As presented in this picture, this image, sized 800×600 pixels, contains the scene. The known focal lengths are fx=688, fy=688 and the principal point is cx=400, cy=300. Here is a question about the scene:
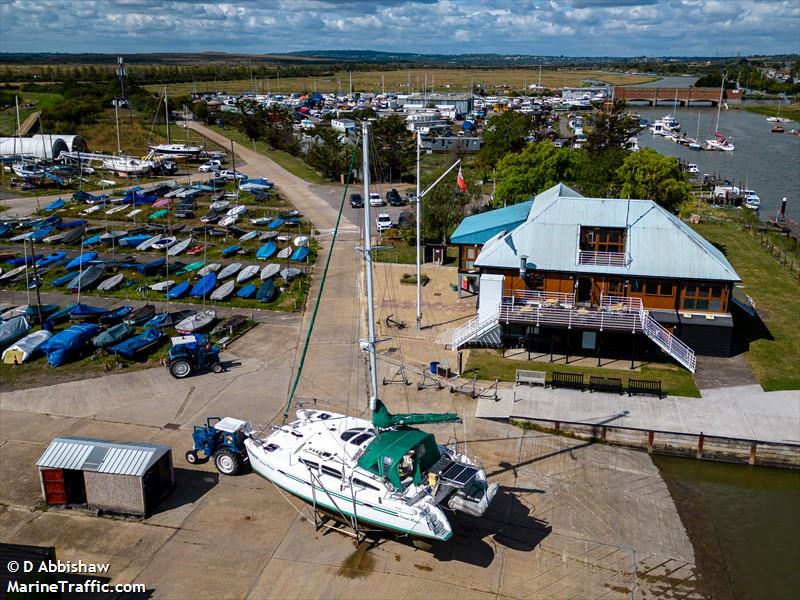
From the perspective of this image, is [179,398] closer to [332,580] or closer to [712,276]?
[332,580]

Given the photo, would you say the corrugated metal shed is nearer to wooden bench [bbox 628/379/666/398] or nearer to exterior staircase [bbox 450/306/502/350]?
exterior staircase [bbox 450/306/502/350]

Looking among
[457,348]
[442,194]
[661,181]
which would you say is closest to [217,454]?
[457,348]

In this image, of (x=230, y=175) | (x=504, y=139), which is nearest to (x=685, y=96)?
(x=504, y=139)

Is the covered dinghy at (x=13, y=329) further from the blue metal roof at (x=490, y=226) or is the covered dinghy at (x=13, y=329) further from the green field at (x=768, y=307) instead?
the green field at (x=768, y=307)

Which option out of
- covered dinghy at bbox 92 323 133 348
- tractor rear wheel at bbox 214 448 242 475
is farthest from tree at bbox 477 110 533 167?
tractor rear wheel at bbox 214 448 242 475

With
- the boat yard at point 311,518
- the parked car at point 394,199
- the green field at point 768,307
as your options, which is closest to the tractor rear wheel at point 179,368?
the boat yard at point 311,518

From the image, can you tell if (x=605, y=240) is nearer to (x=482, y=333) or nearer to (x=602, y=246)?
(x=602, y=246)
